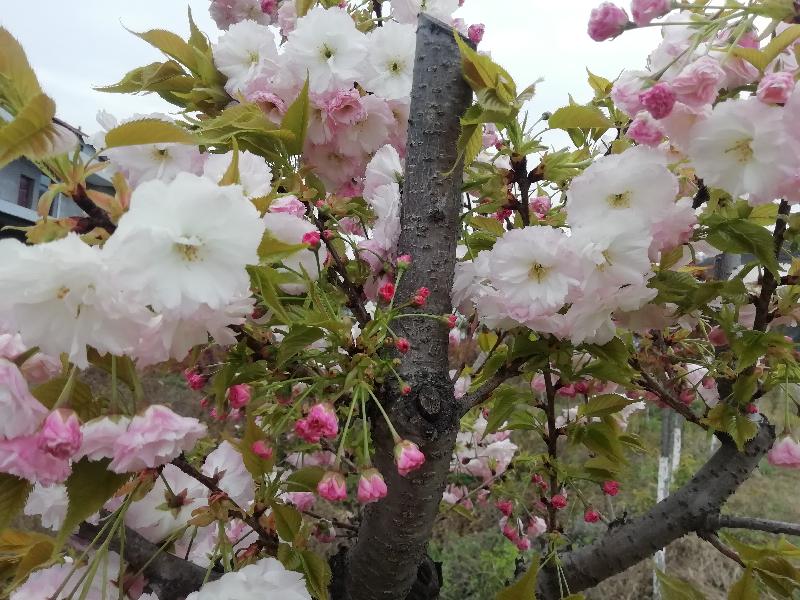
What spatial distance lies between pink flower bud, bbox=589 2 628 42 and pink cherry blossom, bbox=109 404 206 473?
548 mm

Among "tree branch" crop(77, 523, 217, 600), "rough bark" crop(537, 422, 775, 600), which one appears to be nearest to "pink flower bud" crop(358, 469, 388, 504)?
"tree branch" crop(77, 523, 217, 600)

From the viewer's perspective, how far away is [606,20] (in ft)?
2.00

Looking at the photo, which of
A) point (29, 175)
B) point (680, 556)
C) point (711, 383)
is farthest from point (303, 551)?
point (29, 175)

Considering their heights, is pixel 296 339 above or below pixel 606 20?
below

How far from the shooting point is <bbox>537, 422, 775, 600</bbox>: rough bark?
0.85 meters

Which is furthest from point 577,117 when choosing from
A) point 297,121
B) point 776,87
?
point 297,121

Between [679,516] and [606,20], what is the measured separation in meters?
0.68

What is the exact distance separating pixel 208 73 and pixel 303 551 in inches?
22.9

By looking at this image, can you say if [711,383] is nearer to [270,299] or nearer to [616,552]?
[616,552]

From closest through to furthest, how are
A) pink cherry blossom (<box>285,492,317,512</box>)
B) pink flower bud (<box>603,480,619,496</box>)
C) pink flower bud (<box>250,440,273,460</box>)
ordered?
pink flower bud (<box>250,440,273,460</box>)
pink flower bud (<box>603,480,619,496</box>)
pink cherry blossom (<box>285,492,317,512</box>)

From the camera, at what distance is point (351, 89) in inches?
28.6

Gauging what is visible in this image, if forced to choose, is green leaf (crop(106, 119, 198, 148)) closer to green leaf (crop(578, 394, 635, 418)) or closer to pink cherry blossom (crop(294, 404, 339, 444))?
pink cherry blossom (crop(294, 404, 339, 444))

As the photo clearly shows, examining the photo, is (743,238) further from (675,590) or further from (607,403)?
(675,590)

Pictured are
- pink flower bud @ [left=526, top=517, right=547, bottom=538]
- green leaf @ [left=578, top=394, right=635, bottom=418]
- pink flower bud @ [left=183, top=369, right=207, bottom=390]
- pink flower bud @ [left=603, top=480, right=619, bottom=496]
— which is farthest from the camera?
pink flower bud @ [left=526, top=517, right=547, bottom=538]
